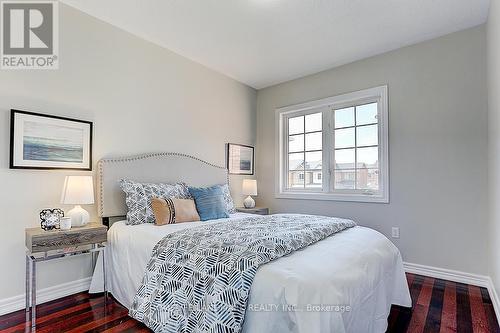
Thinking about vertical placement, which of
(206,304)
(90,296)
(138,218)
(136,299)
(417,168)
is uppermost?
(417,168)

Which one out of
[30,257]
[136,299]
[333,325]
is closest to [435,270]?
[333,325]

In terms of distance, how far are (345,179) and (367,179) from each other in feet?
0.93

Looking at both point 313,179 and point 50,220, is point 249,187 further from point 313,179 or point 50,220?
point 50,220

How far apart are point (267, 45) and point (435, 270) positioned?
3082 millimetres

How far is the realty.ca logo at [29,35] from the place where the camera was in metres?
2.27

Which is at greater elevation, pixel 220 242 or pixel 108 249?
pixel 220 242

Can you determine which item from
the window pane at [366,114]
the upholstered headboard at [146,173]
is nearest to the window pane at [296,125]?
the window pane at [366,114]

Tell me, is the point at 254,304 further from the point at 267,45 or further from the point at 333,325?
the point at 267,45

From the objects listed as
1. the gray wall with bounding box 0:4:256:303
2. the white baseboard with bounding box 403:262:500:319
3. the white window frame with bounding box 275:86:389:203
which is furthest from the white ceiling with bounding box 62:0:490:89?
the white baseboard with bounding box 403:262:500:319

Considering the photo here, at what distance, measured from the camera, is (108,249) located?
8.06 feet

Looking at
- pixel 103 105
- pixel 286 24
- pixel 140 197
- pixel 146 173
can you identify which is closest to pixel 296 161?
pixel 286 24

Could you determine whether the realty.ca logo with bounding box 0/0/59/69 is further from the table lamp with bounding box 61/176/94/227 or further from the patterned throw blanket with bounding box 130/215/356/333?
the patterned throw blanket with bounding box 130/215/356/333

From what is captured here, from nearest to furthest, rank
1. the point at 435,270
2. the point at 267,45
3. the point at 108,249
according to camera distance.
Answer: the point at 108,249 → the point at 435,270 → the point at 267,45

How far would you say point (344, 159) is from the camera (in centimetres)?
374
